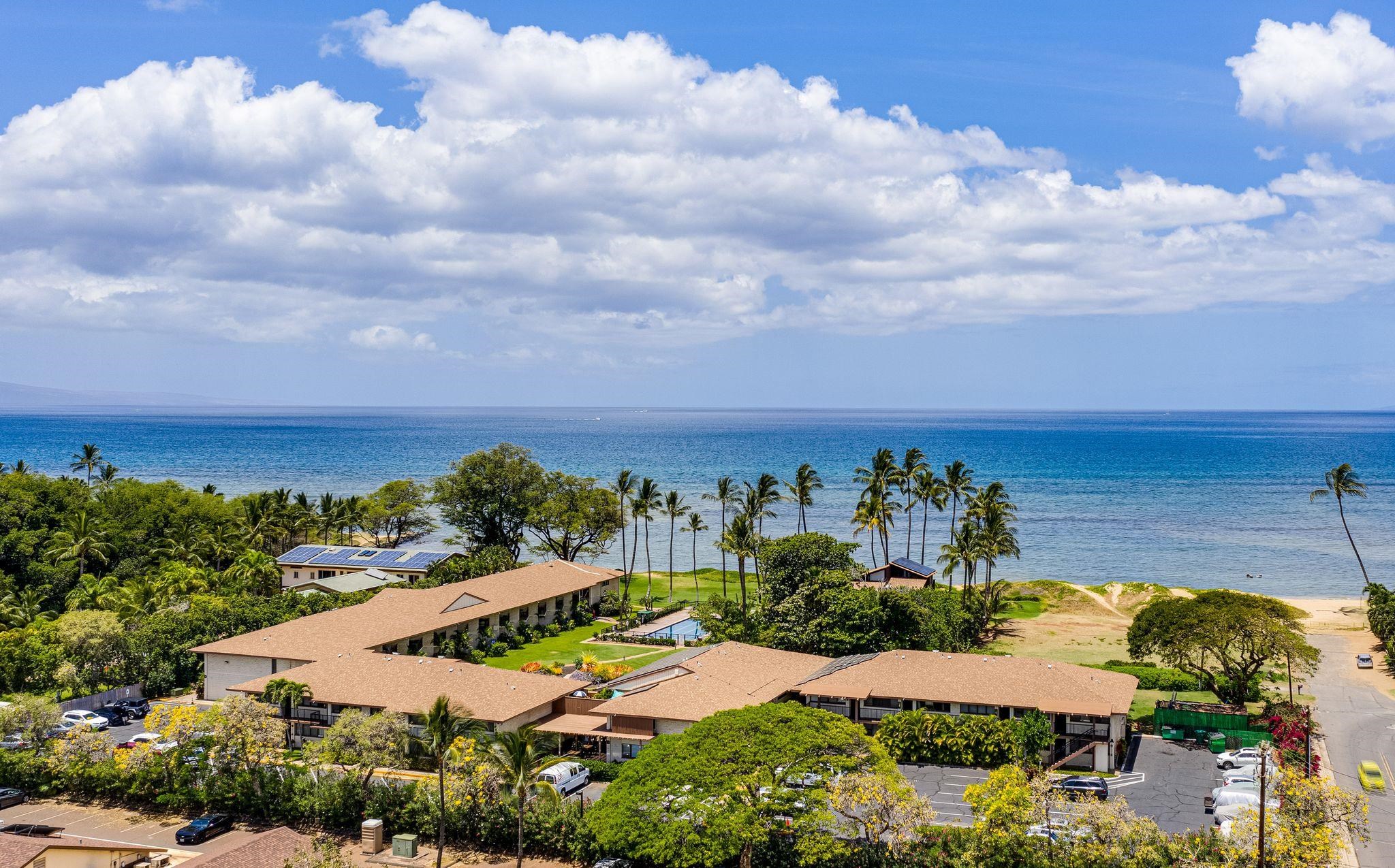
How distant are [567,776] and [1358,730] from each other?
132 feet

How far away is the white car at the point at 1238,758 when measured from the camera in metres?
45.4

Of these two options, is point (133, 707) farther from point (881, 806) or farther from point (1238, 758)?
point (1238, 758)

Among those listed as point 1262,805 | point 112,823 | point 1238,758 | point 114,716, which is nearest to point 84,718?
point 114,716

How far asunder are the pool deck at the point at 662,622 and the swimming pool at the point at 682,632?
1.44 ft

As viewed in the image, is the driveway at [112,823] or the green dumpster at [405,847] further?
the driveway at [112,823]

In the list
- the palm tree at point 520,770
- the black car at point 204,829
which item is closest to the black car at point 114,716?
the black car at point 204,829

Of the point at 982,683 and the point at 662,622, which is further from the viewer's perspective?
the point at 662,622

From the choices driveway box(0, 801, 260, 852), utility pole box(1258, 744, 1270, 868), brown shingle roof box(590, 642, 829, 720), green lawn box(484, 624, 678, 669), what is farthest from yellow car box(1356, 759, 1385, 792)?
driveway box(0, 801, 260, 852)

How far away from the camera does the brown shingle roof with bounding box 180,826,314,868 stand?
3288 cm

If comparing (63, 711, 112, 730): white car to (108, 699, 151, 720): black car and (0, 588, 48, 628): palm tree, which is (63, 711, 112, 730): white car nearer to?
(108, 699, 151, 720): black car

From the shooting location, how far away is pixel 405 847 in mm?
38031

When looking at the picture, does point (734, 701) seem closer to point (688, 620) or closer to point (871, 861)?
point (871, 861)

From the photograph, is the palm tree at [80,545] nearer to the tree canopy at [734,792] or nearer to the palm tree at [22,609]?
the palm tree at [22,609]

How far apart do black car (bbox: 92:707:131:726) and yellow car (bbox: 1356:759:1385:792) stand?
59822 millimetres
